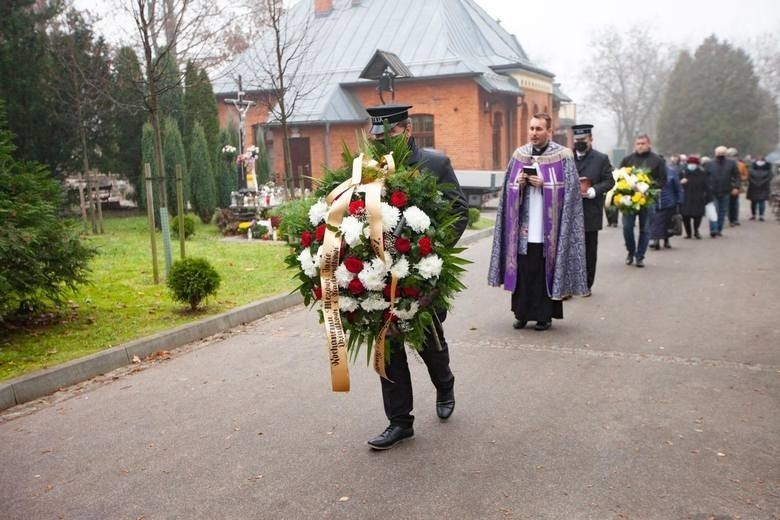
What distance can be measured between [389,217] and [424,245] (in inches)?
9.8

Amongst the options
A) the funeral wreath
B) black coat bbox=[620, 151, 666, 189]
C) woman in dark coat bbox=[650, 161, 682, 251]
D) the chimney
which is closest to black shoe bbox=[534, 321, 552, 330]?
the funeral wreath

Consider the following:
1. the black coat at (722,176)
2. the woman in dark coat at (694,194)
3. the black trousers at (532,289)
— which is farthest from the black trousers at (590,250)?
the black coat at (722,176)

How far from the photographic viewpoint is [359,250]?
4.02m

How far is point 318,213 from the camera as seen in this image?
416 centimetres

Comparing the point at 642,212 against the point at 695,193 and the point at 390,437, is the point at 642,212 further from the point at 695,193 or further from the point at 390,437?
the point at 390,437

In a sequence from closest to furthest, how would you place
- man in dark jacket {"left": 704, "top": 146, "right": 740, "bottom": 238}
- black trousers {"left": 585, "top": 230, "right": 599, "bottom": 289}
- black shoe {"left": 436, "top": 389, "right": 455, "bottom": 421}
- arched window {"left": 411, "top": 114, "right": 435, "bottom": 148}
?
black shoe {"left": 436, "top": 389, "right": 455, "bottom": 421}, black trousers {"left": 585, "top": 230, "right": 599, "bottom": 289}, man in dark jacket {"left": 704, "top": 146, "right": 740, "bottom": 238}, arched window {"left": 411, "top": 114, "right": 435, "bottom": 148}

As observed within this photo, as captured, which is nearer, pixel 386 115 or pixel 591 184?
pixel 386 115

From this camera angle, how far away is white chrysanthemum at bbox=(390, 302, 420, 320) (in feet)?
13.3

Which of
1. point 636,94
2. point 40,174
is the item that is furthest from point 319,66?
point 636,94

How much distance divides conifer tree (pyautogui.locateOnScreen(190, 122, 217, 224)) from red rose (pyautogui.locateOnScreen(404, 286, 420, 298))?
17.6 metres

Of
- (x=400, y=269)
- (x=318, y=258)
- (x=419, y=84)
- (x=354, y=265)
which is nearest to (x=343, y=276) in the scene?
(x=354, y=265)

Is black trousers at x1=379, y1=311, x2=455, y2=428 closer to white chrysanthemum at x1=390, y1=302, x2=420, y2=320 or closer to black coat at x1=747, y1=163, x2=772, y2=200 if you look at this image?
white chrysanthemum at x1=390, y1=302, x2=420, y2=320

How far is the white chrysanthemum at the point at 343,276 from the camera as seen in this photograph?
399 cm

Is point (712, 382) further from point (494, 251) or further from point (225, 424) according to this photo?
point (225, 424)
